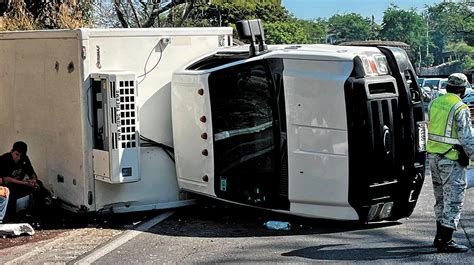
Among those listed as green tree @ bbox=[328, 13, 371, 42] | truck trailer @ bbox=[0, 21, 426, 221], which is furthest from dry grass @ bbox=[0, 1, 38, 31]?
green tree @ bbox=[328, 13, 371, 42]

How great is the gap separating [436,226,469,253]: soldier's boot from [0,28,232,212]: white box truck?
338 centimetres

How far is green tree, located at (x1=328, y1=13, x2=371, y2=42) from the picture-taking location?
83.7 m

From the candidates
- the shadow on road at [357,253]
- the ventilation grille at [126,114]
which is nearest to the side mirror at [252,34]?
the ventilation grille at [126,114]

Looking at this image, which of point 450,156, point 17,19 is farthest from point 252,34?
point 17,19

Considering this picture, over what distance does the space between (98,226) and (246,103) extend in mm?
2229

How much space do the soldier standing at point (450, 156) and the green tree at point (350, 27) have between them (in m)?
74.9

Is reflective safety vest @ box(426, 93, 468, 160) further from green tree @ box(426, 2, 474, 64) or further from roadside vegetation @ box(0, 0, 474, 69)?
green tree @ box(426, 2, 474, 64)

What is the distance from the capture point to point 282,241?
26.7 ft

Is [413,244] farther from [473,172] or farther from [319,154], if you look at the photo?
[473,172]

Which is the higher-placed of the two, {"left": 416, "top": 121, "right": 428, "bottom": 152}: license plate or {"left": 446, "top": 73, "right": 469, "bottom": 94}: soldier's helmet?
{"left": 446, "top": 73, "right": 469, "bottom": 94}: soldier's helmet

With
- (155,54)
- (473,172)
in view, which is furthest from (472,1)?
(155,54)

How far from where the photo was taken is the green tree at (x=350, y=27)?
83.7 m

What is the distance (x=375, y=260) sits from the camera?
725 cm

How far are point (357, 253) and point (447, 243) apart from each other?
829 mm
